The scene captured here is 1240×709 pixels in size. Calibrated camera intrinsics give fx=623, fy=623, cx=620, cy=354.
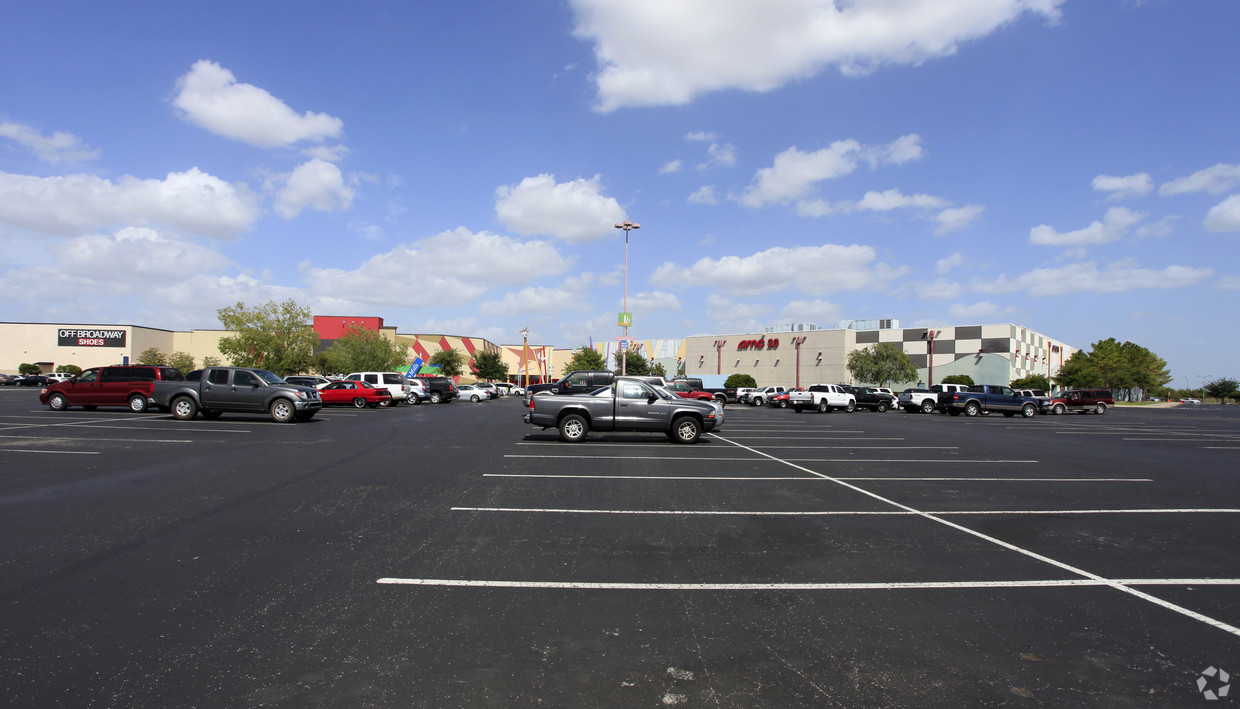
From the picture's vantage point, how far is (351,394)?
113ft

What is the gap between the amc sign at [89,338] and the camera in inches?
3349

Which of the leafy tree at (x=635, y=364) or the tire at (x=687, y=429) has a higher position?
the leafy tree at (x=635, y=364)

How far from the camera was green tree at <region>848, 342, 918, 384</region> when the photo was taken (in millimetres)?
71188

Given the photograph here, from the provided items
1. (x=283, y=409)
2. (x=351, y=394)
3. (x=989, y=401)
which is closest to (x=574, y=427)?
(x=283, y=409)

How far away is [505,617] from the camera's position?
14.6ft

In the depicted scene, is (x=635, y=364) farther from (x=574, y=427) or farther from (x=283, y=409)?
(x=574, y=427)

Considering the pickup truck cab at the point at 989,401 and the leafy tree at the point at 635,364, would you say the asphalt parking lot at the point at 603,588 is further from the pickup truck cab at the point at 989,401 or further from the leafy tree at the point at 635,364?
the leafy tree at the point at 635,364

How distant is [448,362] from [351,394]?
59553 mm

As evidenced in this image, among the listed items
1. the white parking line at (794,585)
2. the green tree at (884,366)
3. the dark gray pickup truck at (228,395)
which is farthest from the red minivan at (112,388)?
the green tree at (884,366)

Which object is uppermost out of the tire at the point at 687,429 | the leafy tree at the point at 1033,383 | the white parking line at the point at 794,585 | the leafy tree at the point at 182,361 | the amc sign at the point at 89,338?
the amc sign at the point at 89,338

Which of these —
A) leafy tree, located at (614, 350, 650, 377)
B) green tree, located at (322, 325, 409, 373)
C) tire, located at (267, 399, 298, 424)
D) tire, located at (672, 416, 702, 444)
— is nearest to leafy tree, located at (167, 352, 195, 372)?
green tree, located at (322, 325, 409, 373)

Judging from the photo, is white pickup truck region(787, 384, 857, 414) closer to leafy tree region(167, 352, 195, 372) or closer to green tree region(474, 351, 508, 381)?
green tree region(474, 351, 508, 381)

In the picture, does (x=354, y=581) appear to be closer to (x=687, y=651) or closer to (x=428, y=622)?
(x=428, y=622)

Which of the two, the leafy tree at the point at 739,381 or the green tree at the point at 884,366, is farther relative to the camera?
the leafy tree at the point at 739,381
